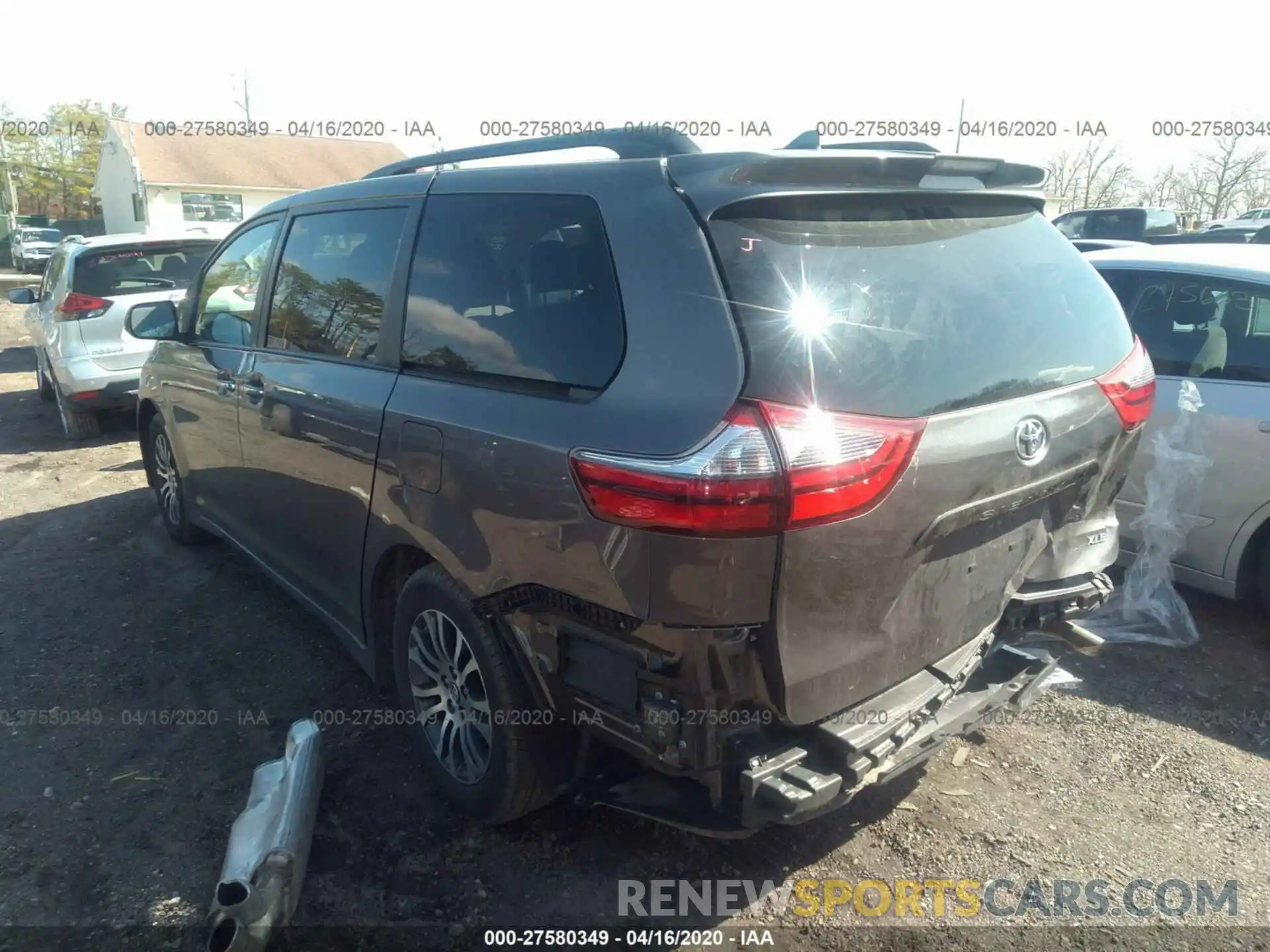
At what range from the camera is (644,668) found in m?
2.13

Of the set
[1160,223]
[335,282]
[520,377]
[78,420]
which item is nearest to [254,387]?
[335,282]

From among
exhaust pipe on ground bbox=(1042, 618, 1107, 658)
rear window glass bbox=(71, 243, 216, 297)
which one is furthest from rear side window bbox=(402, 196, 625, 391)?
rear window glass bbox=(71, 243, 216, 297)

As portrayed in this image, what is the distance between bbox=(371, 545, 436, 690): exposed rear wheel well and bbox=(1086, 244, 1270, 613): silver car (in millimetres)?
3449

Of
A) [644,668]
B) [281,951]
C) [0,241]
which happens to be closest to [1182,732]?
[644,668]

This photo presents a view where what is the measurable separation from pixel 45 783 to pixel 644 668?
250 cm

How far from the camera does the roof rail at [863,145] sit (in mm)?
2611

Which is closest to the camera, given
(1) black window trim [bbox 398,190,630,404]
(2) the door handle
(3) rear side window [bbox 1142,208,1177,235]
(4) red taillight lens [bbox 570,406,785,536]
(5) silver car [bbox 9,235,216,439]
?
(4) red taillight lens [bbox 570,406,785,536]

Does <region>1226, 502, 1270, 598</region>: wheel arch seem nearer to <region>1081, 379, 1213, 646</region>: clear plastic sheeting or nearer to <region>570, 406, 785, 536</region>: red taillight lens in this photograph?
<region>1081, 379, 1213, 646</region>: clear plastic sheeting

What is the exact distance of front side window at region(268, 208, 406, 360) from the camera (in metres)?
3.18

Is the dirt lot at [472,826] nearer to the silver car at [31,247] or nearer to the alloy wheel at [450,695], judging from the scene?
the alloy wheel at [450,695]

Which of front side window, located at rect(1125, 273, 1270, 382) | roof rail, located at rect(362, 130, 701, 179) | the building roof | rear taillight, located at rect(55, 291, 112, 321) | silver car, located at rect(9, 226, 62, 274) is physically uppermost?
the building roof

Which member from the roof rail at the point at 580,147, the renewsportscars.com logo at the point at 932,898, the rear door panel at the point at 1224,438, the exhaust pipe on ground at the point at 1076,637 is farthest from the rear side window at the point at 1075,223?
the renewsportscars.com logo at the point at 932,898

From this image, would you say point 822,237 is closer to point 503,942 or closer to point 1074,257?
point 1074,257

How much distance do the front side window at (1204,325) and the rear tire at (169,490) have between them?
206 inches
